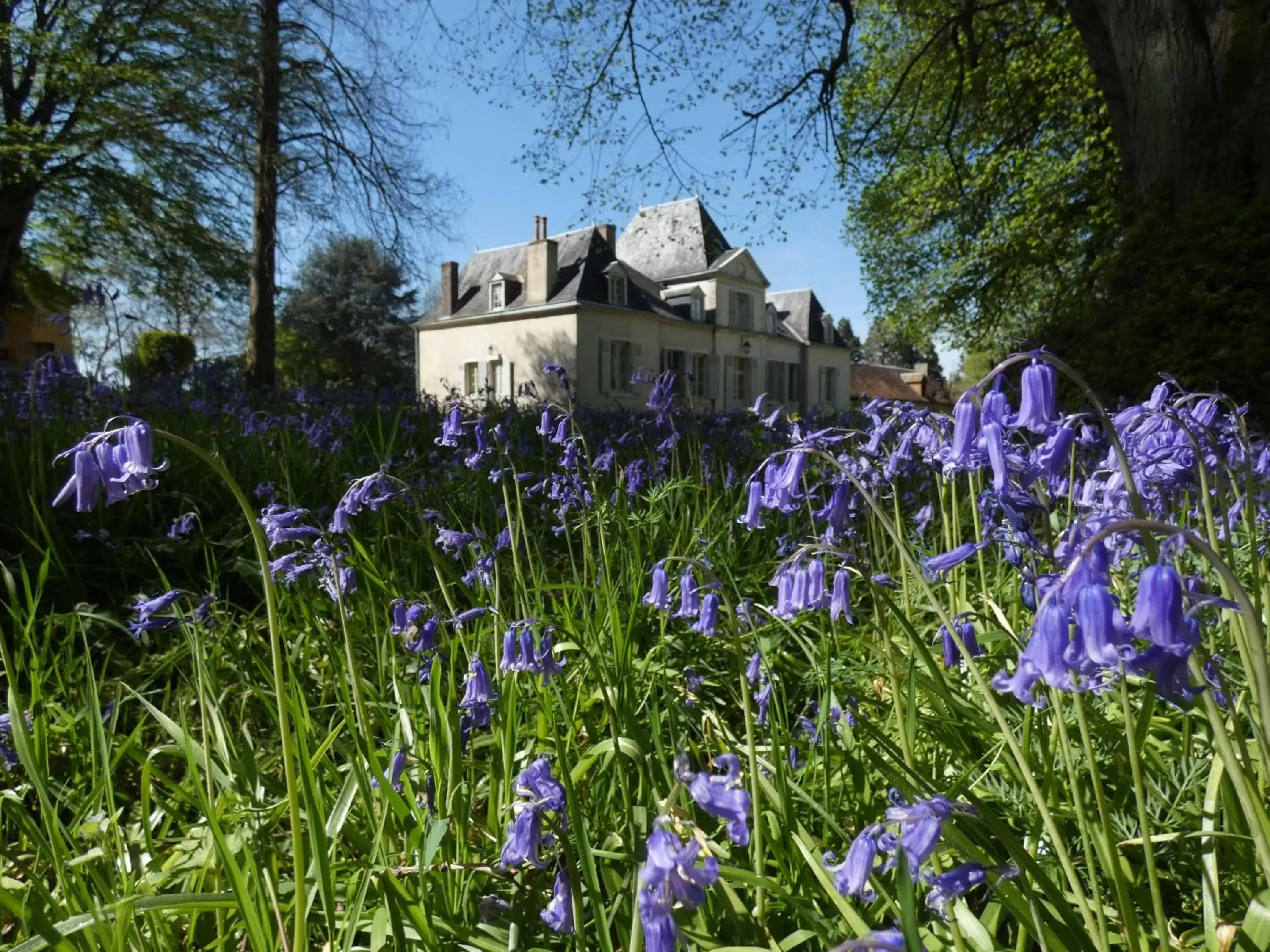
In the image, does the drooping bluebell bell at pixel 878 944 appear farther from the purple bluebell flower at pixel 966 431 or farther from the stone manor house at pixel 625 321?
the stone manor house at pixel 625 321

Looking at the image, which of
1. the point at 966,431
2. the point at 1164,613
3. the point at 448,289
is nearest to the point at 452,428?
the point at 966,431

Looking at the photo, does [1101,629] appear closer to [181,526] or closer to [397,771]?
[397,771]

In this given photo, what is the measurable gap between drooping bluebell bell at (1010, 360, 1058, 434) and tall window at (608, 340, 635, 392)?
96.6 ft

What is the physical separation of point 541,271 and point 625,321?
3669mm

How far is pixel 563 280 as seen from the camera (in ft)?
105

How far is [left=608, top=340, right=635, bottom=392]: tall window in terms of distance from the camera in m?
31.3

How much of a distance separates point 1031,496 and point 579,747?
1.37 metres

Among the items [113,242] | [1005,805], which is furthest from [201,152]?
[1005,805]

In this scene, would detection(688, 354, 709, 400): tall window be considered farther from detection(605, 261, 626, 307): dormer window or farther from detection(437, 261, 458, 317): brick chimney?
detection(437, 261, 458, 317): brick chimney

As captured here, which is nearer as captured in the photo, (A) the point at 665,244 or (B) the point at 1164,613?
(B) the point at 1164,613

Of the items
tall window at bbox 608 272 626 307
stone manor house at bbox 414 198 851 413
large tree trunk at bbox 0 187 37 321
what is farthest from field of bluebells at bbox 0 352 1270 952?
tall window at bbox 608 272 626 307

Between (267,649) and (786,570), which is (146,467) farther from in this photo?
(267,649)

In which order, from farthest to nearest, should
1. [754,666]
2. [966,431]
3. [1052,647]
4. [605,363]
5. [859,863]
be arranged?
1. [605,363]
2. [754,666]
3. [966,431]
4. [859,863]
5. [1052,647]

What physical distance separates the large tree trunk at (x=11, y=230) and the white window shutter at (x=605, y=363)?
17.9 metres
